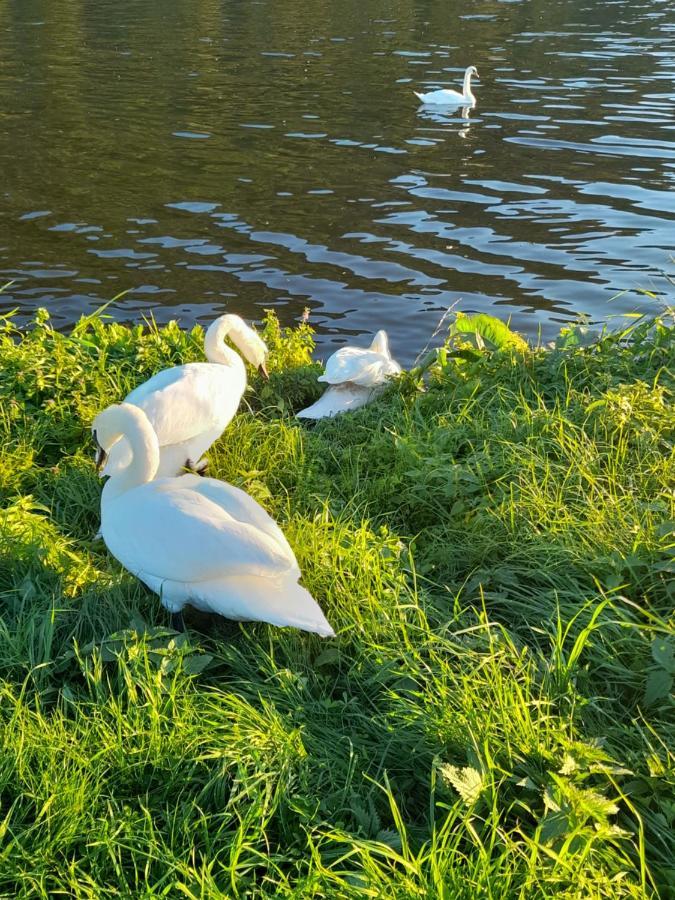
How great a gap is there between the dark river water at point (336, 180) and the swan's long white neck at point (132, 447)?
3347 millimetres

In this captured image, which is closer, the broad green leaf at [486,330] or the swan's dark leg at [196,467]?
the swan's dark leg at [196,467]

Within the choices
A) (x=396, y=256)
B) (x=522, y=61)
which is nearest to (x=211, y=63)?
(x=522, y=61)

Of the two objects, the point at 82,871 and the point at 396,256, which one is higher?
the point at 82,871

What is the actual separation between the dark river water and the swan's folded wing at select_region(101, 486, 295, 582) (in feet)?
11.4

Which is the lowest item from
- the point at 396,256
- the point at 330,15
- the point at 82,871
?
the point at 396,256

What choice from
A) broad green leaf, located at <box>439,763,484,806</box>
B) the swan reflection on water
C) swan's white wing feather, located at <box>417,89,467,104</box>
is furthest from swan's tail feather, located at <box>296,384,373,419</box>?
swan's white wing feather, located at <box>417,89,467,104</box>

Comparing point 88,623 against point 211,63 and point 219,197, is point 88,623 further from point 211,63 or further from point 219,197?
point 211,63

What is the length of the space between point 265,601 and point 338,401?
2.34m

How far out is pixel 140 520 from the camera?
334cm

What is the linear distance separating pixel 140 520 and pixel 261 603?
2.03 feet

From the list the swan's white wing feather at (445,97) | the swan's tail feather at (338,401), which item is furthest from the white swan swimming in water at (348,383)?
the swan's white wing feather at (445,97)

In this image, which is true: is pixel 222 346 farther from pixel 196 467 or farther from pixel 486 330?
pixel 486 330

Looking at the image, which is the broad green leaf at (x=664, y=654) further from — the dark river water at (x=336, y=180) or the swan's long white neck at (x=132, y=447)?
the dark river water at (x=336, y=180)

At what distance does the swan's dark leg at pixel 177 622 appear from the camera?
127 inches
